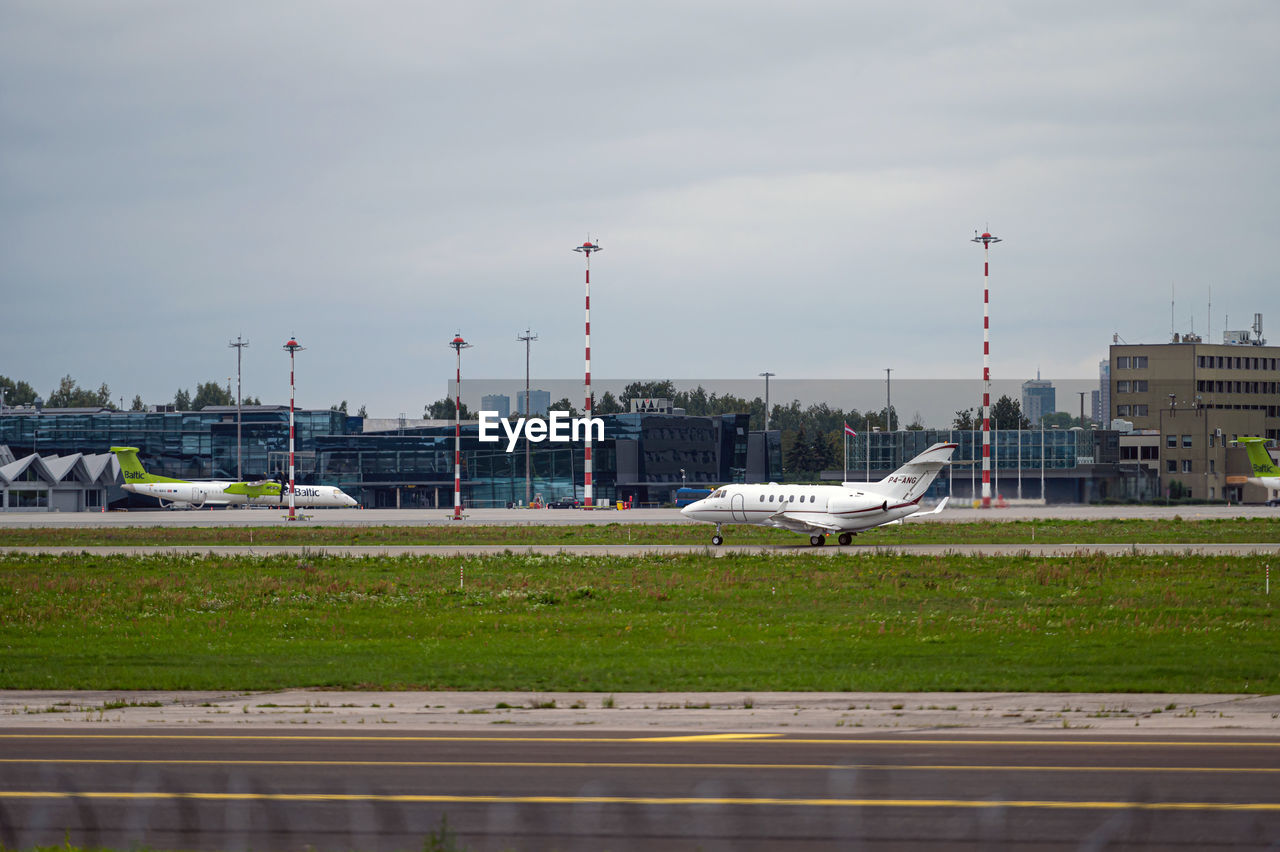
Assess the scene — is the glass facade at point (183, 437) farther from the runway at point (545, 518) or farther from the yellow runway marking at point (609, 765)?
the yellow runway marking at point (609, 765)

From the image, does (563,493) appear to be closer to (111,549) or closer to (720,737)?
(111,549)

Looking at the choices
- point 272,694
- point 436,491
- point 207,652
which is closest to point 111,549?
point 207,652

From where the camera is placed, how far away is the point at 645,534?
61750 mm

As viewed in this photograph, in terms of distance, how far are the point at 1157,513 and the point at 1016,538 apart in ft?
113

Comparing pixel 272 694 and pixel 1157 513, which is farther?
pixel 1157 513

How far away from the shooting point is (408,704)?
18.6 m

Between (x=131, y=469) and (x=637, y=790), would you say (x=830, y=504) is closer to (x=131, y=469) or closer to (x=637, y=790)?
(x=637, y=790)

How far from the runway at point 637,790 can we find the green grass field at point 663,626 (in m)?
4.81

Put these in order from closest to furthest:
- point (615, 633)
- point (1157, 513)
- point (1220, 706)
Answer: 1. point (1220, 706)
2. point (615, 633)
3. point (1157, 513)

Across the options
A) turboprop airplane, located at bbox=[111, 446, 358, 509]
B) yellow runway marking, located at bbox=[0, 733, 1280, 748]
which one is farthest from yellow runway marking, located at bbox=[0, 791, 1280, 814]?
turboprop airplane, located at bbox=[111, 446, 358, 509]

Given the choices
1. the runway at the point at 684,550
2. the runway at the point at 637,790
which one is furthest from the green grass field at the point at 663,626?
the runway at the point at 637,790

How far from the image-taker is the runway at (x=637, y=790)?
1060 cm

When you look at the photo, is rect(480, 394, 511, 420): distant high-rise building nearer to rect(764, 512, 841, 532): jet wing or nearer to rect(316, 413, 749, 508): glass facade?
rect(316, 413, 749, 508): glass facade

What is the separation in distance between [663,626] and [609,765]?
13.7 metres
